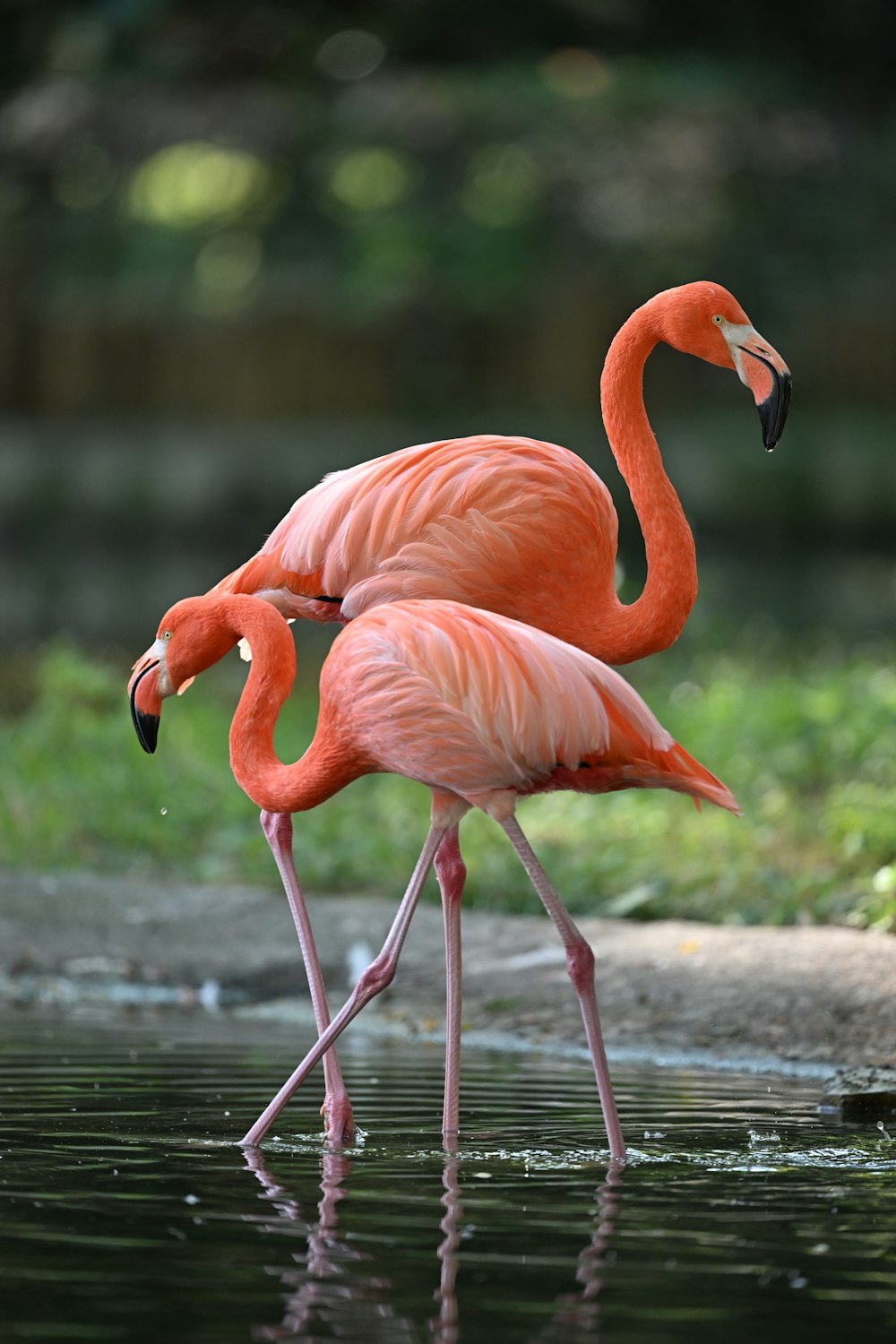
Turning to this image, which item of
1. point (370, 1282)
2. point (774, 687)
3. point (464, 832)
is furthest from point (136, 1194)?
point (774, 687)

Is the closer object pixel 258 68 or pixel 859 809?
pixel 859 809

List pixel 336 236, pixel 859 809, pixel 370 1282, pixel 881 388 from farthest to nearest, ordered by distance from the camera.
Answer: pixel 336 236, pixel 881 388, pixel 859 809, pixel 370 1282

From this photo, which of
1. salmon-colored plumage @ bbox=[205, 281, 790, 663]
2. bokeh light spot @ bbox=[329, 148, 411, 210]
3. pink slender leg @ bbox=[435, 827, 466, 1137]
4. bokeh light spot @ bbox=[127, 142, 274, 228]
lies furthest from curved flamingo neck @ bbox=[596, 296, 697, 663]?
bokeh light spot @ bbox=[127, 142, 274, 228]

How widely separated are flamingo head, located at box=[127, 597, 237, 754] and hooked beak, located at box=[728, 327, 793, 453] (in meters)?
1.05

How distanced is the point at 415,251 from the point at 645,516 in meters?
15.1

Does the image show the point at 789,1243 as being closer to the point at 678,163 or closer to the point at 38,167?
the point at 678,163

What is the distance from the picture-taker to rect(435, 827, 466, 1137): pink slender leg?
3457 millimetres

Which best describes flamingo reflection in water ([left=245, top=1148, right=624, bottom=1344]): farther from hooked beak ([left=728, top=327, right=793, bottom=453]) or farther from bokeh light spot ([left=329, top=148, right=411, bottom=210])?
bokeh light spot ([left=329, top=148, right=411, bottom=210])

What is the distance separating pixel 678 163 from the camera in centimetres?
1830

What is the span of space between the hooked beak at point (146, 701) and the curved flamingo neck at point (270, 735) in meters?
0.15

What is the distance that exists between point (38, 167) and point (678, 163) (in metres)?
6.29

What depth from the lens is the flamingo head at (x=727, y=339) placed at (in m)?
3.72

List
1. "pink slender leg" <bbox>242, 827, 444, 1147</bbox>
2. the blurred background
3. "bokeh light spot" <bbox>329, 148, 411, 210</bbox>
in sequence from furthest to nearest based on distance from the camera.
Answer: "bokeh light spot" <bbox>329, 148, 411, 210</bbox> < the blurred background < "pink slender leg" <bbox>242, 827, 444, 1147</bbox>

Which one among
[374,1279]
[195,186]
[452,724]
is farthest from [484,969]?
[195,186]
